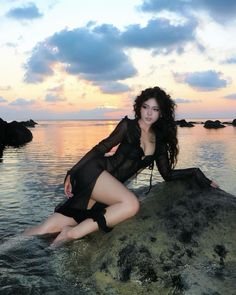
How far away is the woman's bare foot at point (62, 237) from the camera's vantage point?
6.69 meters

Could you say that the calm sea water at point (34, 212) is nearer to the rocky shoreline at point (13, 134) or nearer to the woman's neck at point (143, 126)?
the woman's neck at point (143, 126)

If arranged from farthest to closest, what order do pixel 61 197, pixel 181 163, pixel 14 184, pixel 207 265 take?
pixel 181 163 < pixel 14 184 < pixel 61 197 < pixel 207 265

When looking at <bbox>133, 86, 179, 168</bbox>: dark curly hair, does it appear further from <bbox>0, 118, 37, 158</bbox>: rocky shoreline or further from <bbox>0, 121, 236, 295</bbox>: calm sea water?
<bbox>0, 118, 37, 158</bbox>: rocky shoreline

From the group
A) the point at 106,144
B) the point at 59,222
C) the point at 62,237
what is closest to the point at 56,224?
the point at 59,222

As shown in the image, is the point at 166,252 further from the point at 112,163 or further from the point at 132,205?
the point at 112,163

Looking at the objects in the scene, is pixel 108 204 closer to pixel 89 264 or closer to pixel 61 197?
pixel 89 264

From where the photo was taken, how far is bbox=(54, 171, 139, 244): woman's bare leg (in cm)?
654

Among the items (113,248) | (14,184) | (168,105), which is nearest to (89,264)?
(113,248)

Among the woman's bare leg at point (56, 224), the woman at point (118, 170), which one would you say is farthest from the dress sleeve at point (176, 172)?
the woman's bare leg at point (56, 224)

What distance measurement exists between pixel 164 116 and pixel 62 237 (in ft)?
9.26

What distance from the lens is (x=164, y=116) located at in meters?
7.34

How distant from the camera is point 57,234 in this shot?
23.7ft

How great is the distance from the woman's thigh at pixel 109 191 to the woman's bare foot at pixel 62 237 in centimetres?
72

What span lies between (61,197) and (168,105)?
23.1ft
